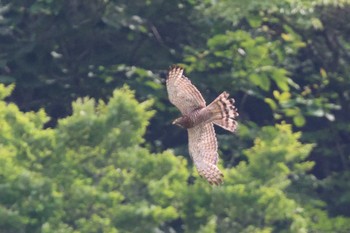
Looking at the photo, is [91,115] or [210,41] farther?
[210,41]

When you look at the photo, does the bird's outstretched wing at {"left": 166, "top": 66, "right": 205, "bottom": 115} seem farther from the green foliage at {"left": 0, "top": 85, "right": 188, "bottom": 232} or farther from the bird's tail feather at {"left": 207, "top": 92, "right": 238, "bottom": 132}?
the green foliage at {"left": 0, "top": 85, "right": 188, "bottom": 232}

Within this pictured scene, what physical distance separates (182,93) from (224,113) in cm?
47

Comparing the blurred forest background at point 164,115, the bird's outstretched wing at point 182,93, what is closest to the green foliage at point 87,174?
the blurred forest background at point 164,115

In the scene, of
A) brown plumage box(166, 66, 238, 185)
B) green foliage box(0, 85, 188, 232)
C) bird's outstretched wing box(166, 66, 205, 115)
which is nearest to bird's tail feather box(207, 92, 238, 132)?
brown plumage box(166, 66, 238, 185)

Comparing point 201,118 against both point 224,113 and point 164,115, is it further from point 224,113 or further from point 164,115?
point 164,115

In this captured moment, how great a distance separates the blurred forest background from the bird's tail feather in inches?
175

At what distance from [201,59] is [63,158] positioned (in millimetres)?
3412

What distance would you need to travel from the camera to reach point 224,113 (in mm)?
11383

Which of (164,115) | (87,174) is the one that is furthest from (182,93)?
(164,115)

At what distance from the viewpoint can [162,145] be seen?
2000 cm

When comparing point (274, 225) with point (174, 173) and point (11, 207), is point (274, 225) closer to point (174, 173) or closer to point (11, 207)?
point (174, 173)

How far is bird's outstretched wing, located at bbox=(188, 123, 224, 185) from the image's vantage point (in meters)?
11.6

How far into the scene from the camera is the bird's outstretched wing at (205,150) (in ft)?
38.2

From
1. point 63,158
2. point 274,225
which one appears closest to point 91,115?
point 63,158
